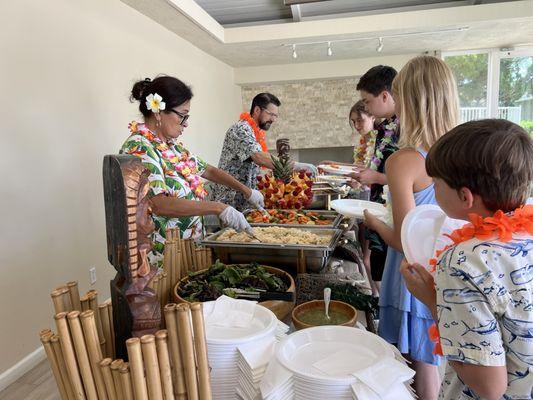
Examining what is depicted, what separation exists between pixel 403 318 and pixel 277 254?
1.59ft

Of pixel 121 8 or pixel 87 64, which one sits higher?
pixel 121 8

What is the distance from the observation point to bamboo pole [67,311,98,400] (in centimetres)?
69

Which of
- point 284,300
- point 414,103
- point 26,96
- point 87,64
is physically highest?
point 87,64

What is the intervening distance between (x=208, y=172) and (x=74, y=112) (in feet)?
3.64

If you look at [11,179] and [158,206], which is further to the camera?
[11,179]

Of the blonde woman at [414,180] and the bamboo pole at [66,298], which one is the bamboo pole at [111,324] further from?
the blonde woman at [414,180]

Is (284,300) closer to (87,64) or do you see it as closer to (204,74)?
(87,64)

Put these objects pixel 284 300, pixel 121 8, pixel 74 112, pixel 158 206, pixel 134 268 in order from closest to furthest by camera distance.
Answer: pixel 134 268, pixel 284 300, pixel 158 206, pixel 74 112, pixel 121 8

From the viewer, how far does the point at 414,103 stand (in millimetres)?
1161

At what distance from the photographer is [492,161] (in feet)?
2.12

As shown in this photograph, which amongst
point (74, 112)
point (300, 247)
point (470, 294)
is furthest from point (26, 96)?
point (470, 294)

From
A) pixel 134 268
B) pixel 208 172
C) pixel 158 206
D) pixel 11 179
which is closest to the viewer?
pixel 134 268

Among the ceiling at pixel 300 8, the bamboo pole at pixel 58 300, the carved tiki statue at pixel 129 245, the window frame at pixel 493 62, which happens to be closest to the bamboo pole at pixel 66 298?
the bamboo pole at pixel 58 300

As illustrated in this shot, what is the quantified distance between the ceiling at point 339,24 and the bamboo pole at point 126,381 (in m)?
3.48
